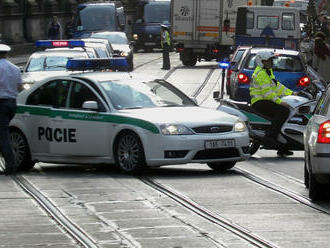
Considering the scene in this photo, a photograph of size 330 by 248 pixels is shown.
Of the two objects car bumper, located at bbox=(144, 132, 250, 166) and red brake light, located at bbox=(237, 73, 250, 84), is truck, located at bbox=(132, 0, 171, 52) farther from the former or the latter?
car bumper, located at bbox=(144, 132, 250, 166)

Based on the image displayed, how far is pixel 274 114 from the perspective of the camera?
18672 mm

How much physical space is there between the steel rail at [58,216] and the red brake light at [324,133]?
257cm

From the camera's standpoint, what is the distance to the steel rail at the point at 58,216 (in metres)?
10.1

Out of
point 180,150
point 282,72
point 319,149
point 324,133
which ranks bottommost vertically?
point 282,72

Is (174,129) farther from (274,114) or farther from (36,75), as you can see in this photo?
(36,75)

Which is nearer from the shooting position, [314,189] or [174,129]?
[314,189]

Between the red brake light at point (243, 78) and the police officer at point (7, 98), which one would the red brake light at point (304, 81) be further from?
the police officer at point (7, 98)

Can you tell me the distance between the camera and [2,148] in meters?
16.2

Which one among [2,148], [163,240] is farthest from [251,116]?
[163,240]

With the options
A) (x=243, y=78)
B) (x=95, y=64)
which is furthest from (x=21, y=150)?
(x=243, y=78)

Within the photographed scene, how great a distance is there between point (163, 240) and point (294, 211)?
2320 millimetres

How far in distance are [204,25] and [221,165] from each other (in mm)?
33584

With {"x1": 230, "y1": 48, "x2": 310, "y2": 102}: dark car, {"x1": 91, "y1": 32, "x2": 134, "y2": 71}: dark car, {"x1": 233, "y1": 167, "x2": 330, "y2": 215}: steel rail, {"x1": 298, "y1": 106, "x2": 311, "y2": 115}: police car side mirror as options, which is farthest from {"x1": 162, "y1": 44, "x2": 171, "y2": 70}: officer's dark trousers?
{"x1": 233, "y1": 167, "x2": 330, "y2": 215}: steel rail

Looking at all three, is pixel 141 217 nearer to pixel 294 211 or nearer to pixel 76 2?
pixel 294 211
